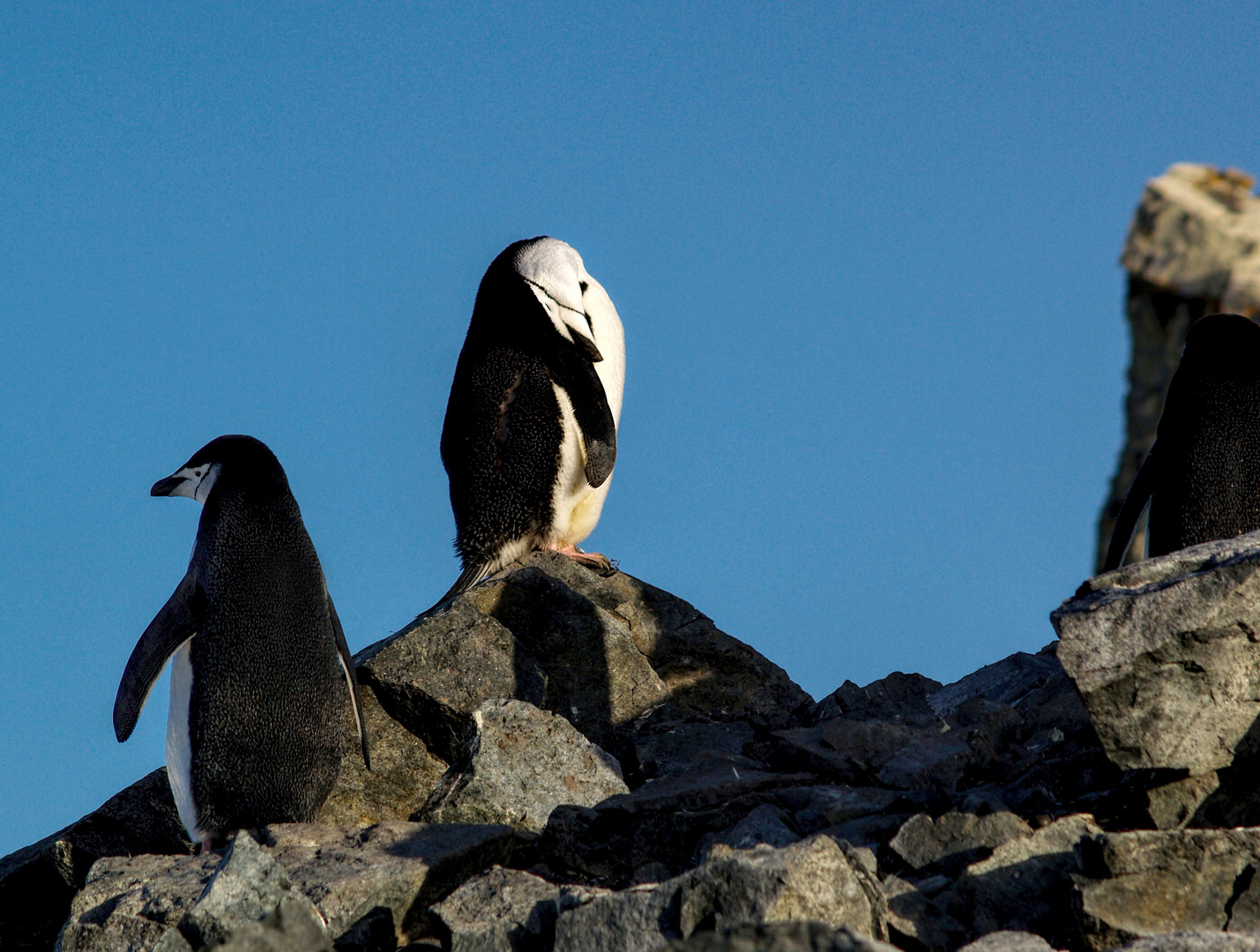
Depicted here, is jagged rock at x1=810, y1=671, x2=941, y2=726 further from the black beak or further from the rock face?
the rock face

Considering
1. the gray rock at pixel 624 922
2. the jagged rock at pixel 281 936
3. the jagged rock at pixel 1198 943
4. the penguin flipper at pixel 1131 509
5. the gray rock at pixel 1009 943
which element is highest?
the penguin flipper at pixel 1131 509

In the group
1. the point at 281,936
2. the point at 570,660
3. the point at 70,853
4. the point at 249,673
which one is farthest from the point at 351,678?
the point at 281,936

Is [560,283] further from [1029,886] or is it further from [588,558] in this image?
[1029,886]

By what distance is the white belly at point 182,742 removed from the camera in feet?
17.7

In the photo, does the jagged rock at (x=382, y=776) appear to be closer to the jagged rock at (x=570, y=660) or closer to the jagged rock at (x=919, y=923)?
the jagged rock at (x=570, y=660)

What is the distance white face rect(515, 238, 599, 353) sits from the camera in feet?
25.4

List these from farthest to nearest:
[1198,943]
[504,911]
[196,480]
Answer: [196,480] < [504,911] < [1198,943]

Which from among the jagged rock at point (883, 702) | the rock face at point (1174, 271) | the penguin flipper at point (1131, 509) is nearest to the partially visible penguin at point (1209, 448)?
the penguin flipper at point (1131, 509)

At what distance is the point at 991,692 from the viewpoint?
624 centimetres

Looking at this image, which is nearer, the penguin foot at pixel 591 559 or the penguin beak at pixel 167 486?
the penguin beak at pixel 167 486

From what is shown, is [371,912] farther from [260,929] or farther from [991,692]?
[991,692]

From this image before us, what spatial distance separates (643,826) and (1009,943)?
178 cm

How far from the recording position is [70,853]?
18.9 feet

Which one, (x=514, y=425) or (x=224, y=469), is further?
(x=514, y=425)
